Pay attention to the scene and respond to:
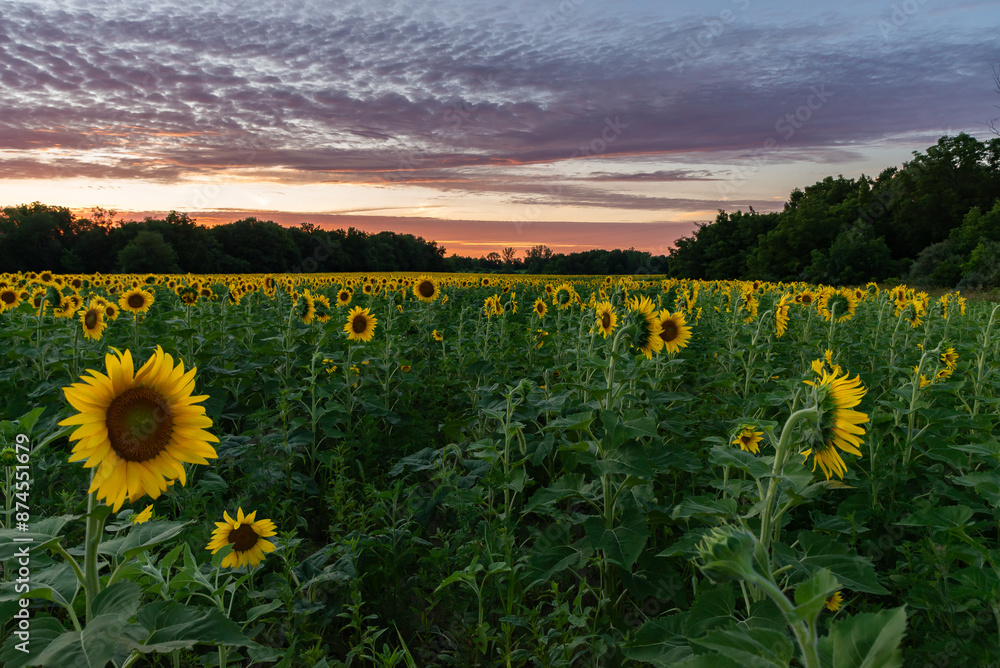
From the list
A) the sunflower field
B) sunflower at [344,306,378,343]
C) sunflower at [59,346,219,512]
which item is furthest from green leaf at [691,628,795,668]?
sunflower at [344,306,378,343]

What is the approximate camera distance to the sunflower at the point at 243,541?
2.57m

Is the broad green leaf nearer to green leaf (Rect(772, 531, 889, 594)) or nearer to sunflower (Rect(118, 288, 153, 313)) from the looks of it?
green leaf (Rect(772, 531, 889, 594))

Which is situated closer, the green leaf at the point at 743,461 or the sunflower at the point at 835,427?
the green leaf at the point at 743,461

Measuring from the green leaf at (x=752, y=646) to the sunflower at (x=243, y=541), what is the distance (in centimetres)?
215

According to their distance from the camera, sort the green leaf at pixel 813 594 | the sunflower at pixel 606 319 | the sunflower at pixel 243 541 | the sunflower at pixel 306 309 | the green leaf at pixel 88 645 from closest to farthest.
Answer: the green leaf at pixel 813 594
the green leaf at pixel 88 645
the sunflower at pixel 243 541
the sunflower at pixel 606 319
the sunflower at pixel 306 309

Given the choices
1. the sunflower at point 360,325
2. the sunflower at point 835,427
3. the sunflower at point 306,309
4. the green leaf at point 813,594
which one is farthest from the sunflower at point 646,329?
the sunflower at point 306,309

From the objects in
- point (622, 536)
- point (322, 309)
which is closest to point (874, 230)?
point (322, 309)

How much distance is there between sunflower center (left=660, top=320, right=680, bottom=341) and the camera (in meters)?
4.65

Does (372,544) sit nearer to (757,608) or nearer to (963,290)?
(757,608)

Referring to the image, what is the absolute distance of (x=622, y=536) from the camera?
2.67 metres

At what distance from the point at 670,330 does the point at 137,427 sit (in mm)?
3957

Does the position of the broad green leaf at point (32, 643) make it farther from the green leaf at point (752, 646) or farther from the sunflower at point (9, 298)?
the sunflower at point (9, 298)

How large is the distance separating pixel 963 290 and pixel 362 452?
1437 inches

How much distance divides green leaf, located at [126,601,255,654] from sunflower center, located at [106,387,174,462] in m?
0.58
